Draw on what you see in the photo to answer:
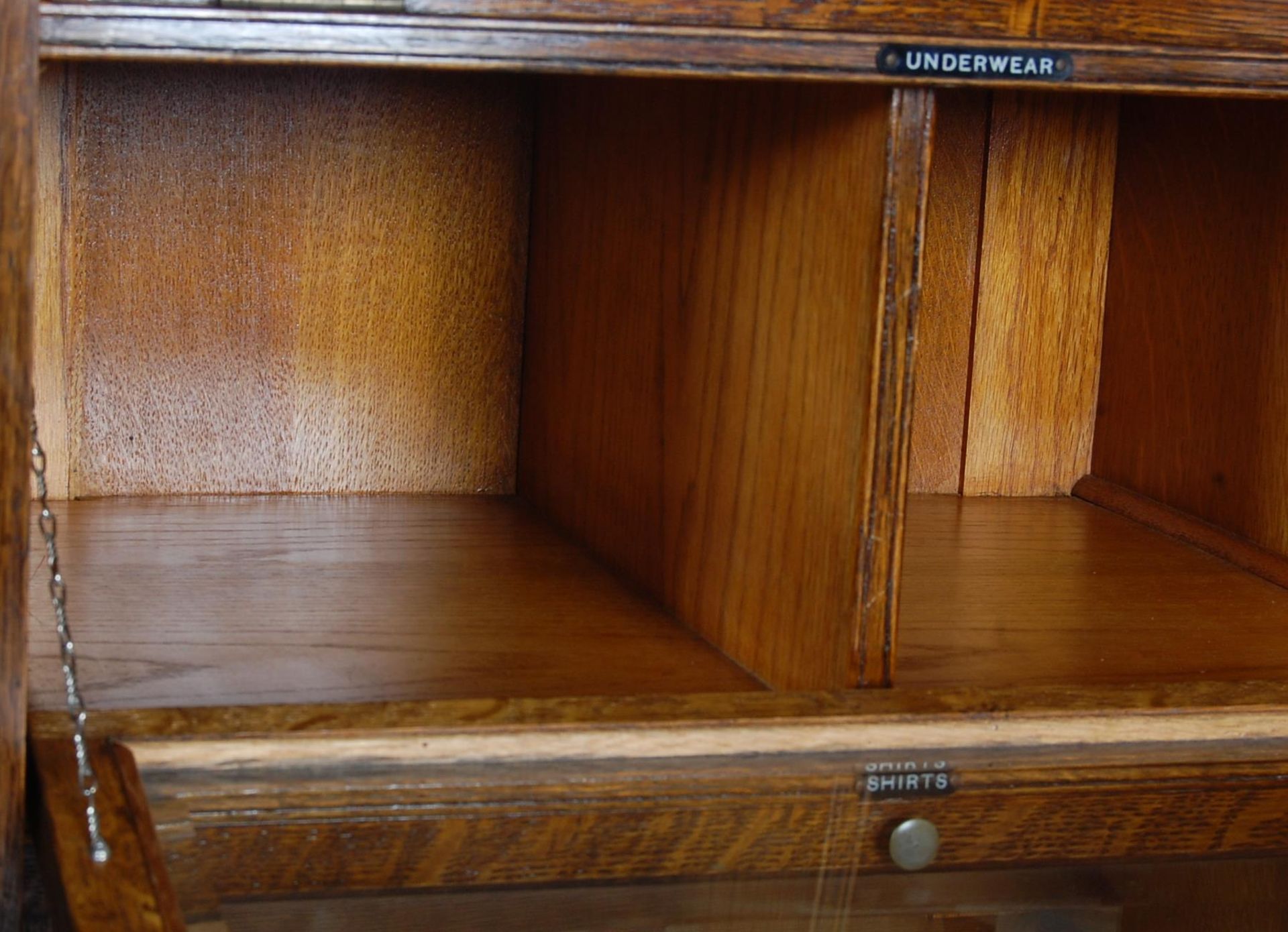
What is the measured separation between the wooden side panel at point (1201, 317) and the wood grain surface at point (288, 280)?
22.2 inches

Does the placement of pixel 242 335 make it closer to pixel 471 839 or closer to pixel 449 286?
pixel 449 286

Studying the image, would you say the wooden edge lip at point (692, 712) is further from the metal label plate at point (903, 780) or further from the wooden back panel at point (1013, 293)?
the wooden back panel at point (1013, 293)

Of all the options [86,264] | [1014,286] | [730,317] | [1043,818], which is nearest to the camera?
[1043,818]

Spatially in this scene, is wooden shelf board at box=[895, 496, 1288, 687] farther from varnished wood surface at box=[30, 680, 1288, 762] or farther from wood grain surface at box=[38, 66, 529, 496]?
wood grain surface at box=[38, 66, 529, 496]

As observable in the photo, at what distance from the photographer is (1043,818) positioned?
93 centimetres

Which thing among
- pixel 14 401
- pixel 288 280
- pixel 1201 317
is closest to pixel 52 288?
pixel 288 280

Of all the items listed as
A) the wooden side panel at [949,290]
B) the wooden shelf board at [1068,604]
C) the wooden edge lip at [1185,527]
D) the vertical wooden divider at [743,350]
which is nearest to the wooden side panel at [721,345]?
the vertical wooden divider at [743,350]

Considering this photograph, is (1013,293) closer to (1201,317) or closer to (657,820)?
(1201,317)

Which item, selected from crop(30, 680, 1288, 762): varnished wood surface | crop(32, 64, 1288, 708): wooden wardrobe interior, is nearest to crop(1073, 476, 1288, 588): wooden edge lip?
crop(32, 64, 1288, 708): wooden wardrobe interior

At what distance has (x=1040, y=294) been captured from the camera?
1.54 m

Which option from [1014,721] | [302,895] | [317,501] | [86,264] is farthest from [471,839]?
[86,264]

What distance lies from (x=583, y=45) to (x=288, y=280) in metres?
0.63

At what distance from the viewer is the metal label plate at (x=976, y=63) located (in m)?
0.85

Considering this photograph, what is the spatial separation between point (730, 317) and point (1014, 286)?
57 centimetres
